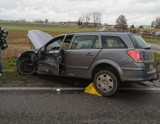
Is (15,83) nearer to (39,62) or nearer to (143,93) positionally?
(39,62)

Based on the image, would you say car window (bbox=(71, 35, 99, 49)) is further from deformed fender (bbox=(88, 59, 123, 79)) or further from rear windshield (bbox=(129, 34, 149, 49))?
rear windshield (bbox=(129, 34, 149, 49))

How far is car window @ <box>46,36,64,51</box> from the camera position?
7751 millimetres

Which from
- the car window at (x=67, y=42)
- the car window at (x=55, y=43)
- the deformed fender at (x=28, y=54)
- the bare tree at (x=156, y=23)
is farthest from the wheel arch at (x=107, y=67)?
the bare tree at (x=156, y=23)

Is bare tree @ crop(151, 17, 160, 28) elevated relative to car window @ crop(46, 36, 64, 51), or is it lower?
elevated

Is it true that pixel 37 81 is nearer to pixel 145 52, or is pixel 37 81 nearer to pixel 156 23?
pixel 145 52

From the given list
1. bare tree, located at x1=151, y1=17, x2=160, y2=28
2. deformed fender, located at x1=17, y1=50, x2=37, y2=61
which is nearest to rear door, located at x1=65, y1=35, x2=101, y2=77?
deformed fender, located at x1=17, y1=50, x2=37, y2=61

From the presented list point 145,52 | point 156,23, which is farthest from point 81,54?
point 156,23

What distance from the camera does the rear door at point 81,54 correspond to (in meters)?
6.90

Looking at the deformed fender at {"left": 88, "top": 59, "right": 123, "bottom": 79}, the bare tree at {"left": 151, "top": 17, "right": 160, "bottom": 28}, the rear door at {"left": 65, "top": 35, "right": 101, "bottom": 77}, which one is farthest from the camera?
the bare tree at {"left": 151, "top": 17, "right": 160, "bottom": 28}

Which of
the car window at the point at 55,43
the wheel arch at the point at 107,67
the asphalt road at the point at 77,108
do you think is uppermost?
the car window at the point at 55,43

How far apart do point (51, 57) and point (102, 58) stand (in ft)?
5.58

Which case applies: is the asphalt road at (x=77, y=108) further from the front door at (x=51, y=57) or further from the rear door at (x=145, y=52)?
the front door at (x=51, y=57)

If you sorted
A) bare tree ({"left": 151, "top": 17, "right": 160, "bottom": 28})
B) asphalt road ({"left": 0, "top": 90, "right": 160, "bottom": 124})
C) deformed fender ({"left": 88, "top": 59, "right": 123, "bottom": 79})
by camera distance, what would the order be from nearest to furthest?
asphalt road ({"left": 0, "top": 90, "right": 160, "bottom": 124}) → deformed fender ({"left": 88, "top": 59, "right": 123, "bottom": 79}) → bare tree ({"left": 151, "top": 17, "right": 160, "bottom": 28})

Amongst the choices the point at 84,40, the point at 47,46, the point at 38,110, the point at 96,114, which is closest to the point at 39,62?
the point at 47,46
